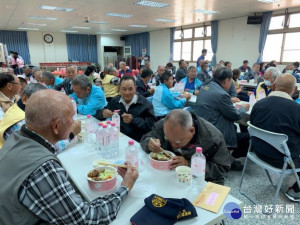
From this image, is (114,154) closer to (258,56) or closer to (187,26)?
(258,56)

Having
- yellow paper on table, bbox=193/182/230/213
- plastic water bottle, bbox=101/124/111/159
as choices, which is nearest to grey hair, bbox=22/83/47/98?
plastic water bottle, bbox=101/124/111/159

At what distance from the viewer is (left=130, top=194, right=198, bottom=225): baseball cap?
101 cm

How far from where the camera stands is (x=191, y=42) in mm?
12023

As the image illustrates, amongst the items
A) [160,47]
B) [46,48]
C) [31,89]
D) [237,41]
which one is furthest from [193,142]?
[46,48]

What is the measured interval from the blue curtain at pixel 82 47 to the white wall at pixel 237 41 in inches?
423

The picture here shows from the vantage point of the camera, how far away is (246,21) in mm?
9148

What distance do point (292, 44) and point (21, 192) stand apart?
390 inches

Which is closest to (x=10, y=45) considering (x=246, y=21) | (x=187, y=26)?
(x=187, y=26)

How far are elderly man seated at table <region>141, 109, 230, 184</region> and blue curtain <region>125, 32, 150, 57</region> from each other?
14.3 metres

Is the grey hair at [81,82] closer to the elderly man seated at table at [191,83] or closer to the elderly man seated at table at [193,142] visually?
the elderly man seated at table at [193,142]

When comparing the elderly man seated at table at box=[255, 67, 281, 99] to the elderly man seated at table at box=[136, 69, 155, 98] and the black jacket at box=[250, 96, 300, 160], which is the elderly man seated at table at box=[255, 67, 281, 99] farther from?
the elderly man seated at table at box=[136, 69, 155, 98]

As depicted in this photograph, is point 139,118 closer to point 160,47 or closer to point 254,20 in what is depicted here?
point 254,20

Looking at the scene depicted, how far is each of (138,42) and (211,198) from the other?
1592 cm

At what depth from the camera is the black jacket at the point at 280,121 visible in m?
2.08
